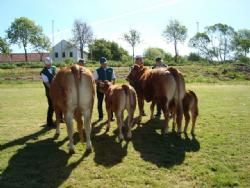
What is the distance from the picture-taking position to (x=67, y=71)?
8.18 meters

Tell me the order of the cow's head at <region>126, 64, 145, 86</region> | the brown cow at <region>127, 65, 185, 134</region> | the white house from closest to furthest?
the brown cow at <region>127, 65, 185, 134</region> → the cow's head at <region>126, 64, 145, 86</region> → the white house

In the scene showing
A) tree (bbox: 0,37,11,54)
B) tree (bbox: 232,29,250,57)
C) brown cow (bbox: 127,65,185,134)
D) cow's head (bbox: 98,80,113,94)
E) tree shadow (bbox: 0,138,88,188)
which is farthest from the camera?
tree (bbox: 232,29,250,57)

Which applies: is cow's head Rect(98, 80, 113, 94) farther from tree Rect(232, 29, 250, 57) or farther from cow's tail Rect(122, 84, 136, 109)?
tree Rect(232, 29, 250, 57)

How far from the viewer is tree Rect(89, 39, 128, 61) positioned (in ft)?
262

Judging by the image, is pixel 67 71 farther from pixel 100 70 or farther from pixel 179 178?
pixel 100 70

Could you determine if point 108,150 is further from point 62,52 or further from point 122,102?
point 62,52

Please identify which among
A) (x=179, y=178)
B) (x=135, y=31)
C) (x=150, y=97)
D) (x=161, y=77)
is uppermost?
(x=135, y=31)

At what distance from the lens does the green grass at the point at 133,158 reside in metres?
6.65

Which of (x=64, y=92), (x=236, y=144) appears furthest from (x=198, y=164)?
(x=64, y=92)

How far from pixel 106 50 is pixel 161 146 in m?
72.4

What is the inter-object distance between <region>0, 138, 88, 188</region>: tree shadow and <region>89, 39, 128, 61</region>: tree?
7134 cm

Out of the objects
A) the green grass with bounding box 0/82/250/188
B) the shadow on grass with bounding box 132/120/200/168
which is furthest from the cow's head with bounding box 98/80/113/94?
the shadow on grass with bounding box 132/120/200/168

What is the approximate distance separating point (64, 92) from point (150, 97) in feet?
12.9

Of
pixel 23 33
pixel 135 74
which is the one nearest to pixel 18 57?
pixel 23 33
